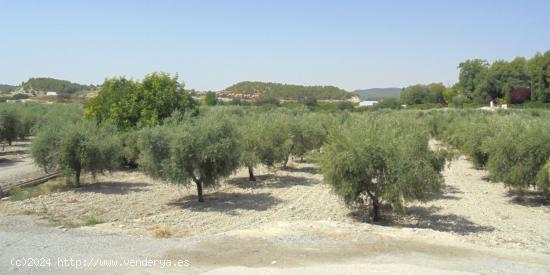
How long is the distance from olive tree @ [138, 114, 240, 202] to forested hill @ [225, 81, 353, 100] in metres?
139

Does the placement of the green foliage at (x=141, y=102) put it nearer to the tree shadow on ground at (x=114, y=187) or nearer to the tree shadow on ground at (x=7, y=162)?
the tree shadow on ground at (x=114, y=187)

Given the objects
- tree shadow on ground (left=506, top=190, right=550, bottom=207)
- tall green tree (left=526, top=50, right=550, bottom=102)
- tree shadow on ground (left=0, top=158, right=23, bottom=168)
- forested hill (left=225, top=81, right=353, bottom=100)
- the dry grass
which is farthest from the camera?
forested hill (left=225, top=81, right=353, bottom=100)

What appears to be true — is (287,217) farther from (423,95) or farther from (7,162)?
(423,95)

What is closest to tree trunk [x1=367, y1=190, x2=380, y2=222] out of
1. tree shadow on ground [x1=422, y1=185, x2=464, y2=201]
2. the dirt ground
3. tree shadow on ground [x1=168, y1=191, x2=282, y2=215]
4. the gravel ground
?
the dirt ground

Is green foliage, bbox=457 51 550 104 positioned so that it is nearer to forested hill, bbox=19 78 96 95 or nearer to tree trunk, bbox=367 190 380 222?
tree trunk, bbox=367 190 380 222

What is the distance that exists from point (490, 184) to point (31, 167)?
30851 mm

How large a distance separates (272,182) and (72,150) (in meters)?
11.5

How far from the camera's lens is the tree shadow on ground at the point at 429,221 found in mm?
16984

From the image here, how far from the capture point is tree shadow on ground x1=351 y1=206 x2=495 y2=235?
55.7 feet

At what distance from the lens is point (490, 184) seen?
26.8 metres

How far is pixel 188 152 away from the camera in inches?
792

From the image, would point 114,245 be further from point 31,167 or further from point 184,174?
point 31,167

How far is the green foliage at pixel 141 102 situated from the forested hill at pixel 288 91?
5005 inches

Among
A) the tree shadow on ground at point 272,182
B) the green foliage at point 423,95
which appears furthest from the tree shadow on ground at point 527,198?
the green foliage at point 423,95
